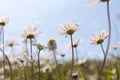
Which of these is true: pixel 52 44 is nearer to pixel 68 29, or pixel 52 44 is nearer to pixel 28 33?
pixel 28 33

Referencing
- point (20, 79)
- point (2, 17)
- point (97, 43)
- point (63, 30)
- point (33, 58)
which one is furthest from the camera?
point (20, 79)

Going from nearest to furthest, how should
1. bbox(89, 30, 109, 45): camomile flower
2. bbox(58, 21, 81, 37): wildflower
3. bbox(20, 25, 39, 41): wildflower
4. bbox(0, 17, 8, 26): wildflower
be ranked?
bbox(89, 30, 109, 45): camomile flower
bbox(58, 21, 81, 37): wildflower
bbox(20, 25, 39, 41): wildflower
bbox(0, 17, 8, 26): wildflower

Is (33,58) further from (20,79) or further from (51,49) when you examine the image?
(20,79)

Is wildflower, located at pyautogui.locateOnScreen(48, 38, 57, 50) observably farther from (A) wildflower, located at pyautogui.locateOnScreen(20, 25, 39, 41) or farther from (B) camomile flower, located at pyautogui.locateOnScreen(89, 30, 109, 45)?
(B) camomile flower, located at pyautogui.locateOnScreen(89, 30, 109, 45)

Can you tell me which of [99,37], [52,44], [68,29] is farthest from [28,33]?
[99,37]

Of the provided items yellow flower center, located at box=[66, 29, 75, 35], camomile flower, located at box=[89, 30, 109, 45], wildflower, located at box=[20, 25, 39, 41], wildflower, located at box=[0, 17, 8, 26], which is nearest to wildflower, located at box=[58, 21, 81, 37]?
yellow flower center, located at box=[66, 29, 75, 35]

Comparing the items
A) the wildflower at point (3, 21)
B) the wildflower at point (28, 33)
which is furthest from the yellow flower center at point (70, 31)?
the wildflower at point (3, 21)

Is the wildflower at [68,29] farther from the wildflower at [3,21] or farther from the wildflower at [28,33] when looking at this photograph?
the wildflower at [3,21]

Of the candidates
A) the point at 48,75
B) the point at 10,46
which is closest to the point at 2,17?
the point at 10,46
